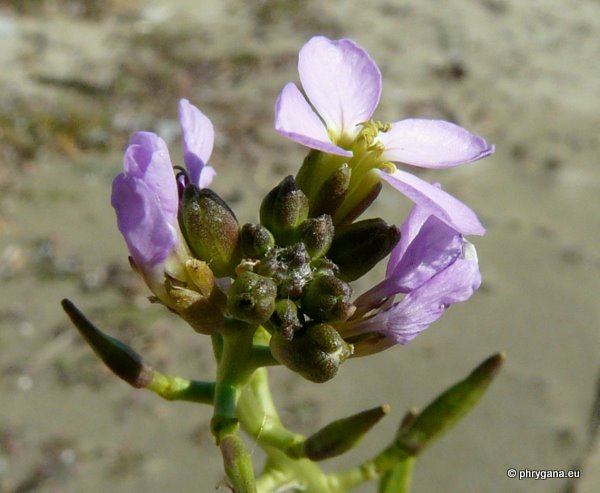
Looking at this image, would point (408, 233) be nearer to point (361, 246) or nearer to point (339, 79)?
point (361, 246)

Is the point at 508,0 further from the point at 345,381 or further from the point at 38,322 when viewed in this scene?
the point at 38,322

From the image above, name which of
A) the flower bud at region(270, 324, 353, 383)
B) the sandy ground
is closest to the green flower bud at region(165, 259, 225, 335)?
the flower bud at region(270, 324, 353, 383)

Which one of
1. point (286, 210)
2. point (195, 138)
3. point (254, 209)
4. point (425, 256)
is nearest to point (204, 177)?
point (195, 138)

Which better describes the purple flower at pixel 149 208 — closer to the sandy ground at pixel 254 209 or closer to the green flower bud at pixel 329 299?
the green flower bud at pixel 329 299

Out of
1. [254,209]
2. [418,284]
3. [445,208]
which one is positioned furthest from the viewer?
[254,209]

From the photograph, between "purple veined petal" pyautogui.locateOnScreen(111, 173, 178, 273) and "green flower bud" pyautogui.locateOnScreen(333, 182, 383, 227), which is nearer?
"purple veined petal" pyautogui.locateOnScreen(111, 173, 178, 273)

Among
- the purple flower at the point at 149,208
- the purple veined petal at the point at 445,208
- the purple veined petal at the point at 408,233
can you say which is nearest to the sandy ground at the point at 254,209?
the purple veined petal at the point at 408,233

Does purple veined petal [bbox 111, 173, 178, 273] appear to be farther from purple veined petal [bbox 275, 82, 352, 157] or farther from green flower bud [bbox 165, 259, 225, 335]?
purple veined petal [bbox 275, 82, 352, 157]
